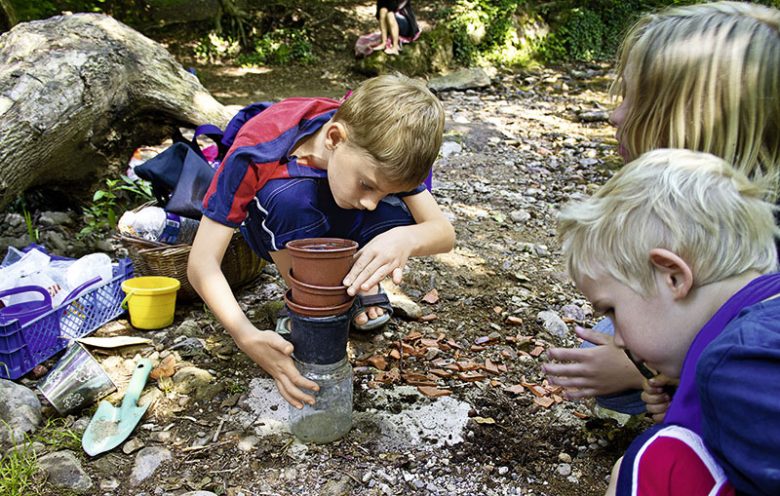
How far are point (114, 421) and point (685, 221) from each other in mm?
2005

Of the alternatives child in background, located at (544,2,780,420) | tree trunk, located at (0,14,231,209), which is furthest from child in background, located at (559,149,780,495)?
tree trunk, located at (0,14,231,209)

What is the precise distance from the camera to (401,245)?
7.35ft

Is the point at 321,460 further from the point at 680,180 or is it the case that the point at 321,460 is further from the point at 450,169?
the point at 450,169

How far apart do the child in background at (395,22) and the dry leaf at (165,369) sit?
8.17 m

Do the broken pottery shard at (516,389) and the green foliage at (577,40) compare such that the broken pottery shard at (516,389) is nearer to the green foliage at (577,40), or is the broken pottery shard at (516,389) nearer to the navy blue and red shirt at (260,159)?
the navy blue and red shirt at (260,159)

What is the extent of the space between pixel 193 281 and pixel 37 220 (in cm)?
244

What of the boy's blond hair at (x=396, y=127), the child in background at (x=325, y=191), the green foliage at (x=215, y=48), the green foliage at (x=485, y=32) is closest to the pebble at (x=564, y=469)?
the child in background at (x=325, y=191)

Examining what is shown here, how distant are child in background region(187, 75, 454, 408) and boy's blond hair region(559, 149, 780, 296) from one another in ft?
2.69

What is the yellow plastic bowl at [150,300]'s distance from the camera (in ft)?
9.35

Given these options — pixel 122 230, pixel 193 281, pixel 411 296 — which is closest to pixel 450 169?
pixel 411 296

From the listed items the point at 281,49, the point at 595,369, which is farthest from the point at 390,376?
the point at 281,49

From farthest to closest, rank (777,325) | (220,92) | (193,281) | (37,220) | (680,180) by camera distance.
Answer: (220,92)
(37,220)
(193,281)
(680,180)
(777,325)

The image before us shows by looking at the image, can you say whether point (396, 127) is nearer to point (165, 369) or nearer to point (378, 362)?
point (378, 362)

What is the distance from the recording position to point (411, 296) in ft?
10.8
